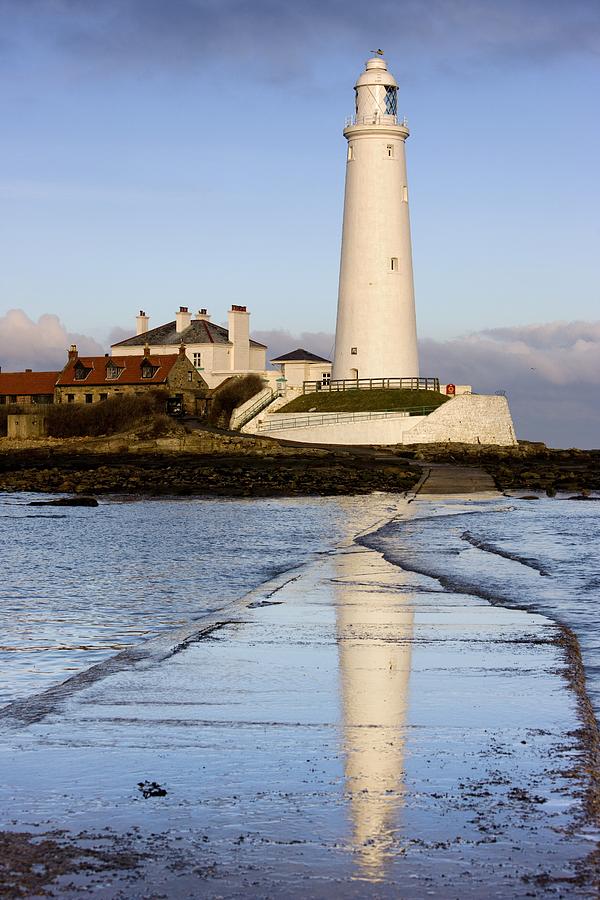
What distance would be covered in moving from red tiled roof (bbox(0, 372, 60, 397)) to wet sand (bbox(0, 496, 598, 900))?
5538 centimetres

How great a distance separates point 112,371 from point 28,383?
19.3 feet

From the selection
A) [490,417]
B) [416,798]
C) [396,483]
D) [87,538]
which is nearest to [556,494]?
[396,483]

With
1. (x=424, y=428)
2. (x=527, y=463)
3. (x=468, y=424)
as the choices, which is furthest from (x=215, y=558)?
(x=468, y=424)

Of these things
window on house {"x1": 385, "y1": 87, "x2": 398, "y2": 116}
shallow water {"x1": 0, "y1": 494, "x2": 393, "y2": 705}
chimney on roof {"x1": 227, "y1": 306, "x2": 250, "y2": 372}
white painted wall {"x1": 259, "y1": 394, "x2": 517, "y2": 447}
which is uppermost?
window on house {"x1": 385, "y1": 87, "x2": 398, "y2": 116}

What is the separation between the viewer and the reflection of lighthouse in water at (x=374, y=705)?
184 inches

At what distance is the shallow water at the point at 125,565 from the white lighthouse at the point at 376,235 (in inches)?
861

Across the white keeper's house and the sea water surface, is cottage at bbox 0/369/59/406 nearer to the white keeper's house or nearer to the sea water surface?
the white keeper's house

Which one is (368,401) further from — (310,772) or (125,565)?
(310,772)

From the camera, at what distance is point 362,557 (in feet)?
52.7

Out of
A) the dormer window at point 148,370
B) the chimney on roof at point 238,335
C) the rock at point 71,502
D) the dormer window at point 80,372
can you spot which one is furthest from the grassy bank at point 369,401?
the rock at point 71,502

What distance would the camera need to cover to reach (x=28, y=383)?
2499 inches

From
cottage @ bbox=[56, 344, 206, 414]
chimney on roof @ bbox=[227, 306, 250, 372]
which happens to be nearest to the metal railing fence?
cottage @ bbox=[56, 344, 206, 414]

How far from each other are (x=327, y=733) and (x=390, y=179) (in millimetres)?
46158

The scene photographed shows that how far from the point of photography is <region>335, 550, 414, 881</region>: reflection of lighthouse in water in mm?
4672
